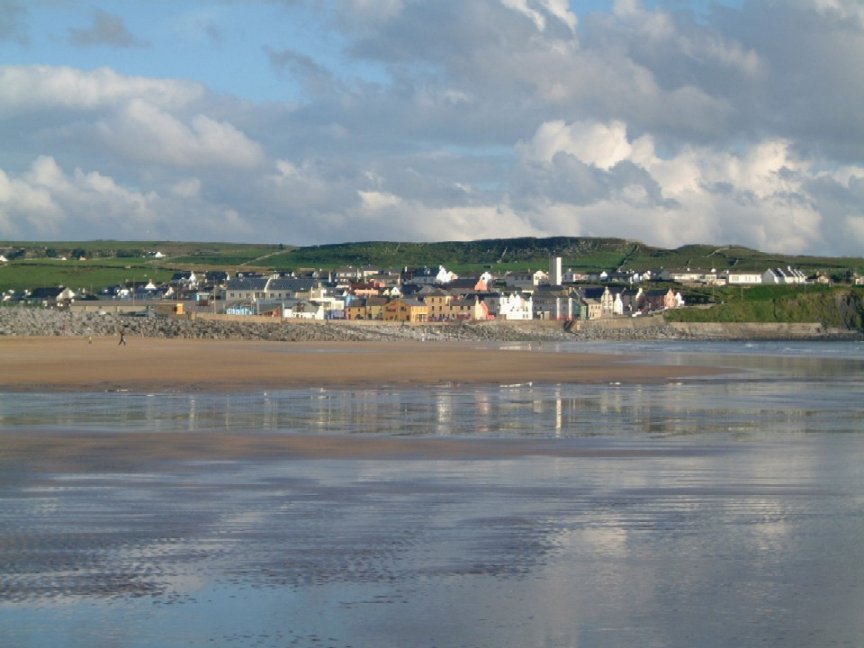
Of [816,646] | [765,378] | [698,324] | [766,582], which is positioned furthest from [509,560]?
[698,324]

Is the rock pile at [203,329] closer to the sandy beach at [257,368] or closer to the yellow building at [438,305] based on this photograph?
the sandy beach at [257,368]

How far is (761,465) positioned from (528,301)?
363 ft

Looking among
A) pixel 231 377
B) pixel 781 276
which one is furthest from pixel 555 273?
pixel 231 377

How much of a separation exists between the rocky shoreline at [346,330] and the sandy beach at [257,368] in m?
9.51

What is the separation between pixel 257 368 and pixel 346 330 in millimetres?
41357

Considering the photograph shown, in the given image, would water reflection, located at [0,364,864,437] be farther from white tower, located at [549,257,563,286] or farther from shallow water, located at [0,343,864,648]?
white tower, located at [549,257,563,286]

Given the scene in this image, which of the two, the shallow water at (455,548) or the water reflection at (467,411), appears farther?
the water reflection at (467,411)

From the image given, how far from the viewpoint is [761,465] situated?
1466 cm

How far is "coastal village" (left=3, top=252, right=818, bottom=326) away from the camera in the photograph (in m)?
104

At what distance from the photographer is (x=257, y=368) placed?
36.8m

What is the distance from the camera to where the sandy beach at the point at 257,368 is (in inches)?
1198

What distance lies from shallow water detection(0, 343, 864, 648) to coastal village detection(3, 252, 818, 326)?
258ft

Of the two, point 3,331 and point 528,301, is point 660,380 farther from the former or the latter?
A: point 528,301

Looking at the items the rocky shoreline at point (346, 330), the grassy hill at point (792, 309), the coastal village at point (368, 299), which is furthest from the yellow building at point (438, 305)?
the grassy hill at point (792, 309)
